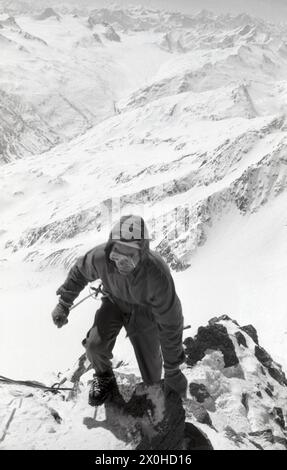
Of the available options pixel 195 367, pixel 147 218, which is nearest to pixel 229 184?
pixel 147 218

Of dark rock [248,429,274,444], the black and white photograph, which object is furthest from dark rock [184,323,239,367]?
dark rock [248,429,274,444]

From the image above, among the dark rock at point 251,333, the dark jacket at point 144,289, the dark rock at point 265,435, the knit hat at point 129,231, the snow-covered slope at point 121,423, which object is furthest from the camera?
the dark rock at point 251,333

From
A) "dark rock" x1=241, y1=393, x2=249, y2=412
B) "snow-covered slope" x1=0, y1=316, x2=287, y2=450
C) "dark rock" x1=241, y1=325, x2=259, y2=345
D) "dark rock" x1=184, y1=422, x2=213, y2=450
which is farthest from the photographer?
"dark rock" x1=241, y1=325, x2=259, y2=345

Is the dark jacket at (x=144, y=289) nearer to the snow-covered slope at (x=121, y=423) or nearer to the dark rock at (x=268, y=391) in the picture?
the snow-covered slope at (x=121, y=423)

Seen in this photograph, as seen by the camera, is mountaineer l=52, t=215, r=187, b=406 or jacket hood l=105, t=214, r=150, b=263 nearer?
jacket hood l=105, t=214, r=150, b=263

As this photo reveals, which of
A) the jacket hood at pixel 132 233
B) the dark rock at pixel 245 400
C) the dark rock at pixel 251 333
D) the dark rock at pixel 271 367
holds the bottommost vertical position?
the dark rock at pixel 245 400

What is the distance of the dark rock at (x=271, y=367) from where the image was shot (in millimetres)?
18688

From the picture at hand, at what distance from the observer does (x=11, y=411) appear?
26.6ft

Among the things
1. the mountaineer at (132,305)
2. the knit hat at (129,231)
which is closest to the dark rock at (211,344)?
the mountaineer at (132,305)

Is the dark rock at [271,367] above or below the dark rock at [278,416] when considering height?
above

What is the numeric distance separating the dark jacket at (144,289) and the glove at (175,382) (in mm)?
201

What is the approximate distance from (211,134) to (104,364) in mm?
158010

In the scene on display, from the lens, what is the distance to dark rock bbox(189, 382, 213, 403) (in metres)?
13.3

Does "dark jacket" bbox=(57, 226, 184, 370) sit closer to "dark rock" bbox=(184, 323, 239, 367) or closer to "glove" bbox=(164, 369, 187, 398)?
"glove" bbox=(164, 369, 187, 398)
